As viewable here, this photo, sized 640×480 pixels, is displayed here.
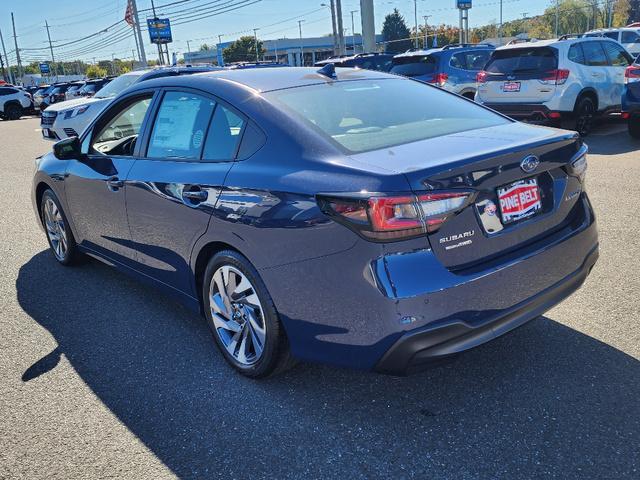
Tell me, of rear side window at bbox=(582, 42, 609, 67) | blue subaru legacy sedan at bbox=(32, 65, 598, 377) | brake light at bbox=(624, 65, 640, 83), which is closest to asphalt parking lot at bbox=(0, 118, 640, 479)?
blue subaru legacy sedan at bbox=(32, 65, 598, 377)

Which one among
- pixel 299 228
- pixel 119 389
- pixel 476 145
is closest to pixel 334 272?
pixel 299 228

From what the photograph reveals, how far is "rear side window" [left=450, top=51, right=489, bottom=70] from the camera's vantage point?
1350 centimetres

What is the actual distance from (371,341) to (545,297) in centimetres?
96

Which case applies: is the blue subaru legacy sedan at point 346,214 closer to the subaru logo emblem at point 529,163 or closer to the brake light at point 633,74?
the subaru logo emblem at point 529,163

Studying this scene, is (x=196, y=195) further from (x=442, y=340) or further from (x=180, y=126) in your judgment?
(x=442, y=340)

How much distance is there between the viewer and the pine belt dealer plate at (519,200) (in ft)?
8.79

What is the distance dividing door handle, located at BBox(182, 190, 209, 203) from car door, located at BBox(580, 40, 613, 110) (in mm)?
9135

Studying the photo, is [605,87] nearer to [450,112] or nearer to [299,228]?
[450,112]

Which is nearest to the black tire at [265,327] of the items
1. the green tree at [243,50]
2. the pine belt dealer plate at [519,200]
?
the pine belt dealer plate at [519,200]

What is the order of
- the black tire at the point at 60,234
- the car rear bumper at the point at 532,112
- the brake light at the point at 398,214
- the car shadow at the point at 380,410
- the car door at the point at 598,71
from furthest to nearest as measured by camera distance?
the car door at the point at 598,71, the car rear bumper at the point at 532,112, the black tire at the point at 60,234, the car shadow at the point at 380,410, the brake light at the point at 398,214

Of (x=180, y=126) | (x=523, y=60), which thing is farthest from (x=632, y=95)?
(x=180, y=126)

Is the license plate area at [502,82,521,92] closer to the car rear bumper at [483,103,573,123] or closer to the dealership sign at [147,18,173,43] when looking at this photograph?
the car rear bumper at [483,103,573,123]

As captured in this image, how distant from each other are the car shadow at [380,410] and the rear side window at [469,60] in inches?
434

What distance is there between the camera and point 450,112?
3.56m
